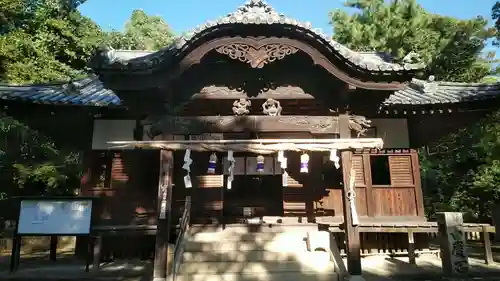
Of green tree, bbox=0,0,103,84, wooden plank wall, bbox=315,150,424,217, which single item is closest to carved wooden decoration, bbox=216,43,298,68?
wooden plank wall, bbox=315,150,424,217

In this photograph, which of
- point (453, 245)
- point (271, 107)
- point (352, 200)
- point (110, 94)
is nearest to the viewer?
point (352, 200)

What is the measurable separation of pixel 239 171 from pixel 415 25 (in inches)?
774

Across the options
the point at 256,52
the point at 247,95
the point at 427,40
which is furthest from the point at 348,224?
the point at 427,40

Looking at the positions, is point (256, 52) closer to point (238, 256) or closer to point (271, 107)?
point (271, 107)

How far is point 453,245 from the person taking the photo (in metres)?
8.82

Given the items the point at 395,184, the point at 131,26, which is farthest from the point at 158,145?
the point at 131,26

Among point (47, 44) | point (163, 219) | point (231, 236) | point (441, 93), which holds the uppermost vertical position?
point (47, 44)

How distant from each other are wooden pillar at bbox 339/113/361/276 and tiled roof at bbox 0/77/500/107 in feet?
9.37

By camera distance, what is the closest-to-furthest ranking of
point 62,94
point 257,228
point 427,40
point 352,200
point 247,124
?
point 352,200
point 247,124
point 257,228
point 62,94
point 427,40

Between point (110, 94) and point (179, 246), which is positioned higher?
point (110, 94)

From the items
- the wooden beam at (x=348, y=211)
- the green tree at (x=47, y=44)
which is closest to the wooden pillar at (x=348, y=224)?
the wooden beam at (x=348, y=211)

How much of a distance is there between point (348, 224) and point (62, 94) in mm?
9131

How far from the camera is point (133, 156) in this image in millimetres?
11906

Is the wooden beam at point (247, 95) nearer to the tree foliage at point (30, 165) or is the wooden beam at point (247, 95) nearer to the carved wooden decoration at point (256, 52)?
the carved wooden decoration at point (256, 52)
